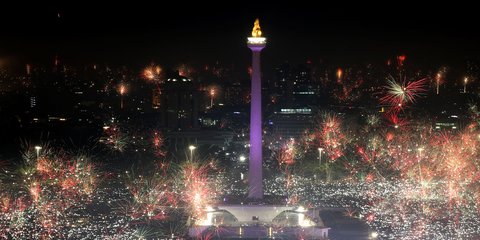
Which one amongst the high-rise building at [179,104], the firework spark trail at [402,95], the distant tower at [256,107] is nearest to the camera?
the distant tower at [256,107]

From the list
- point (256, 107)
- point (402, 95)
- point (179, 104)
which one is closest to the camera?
point (256, 107)

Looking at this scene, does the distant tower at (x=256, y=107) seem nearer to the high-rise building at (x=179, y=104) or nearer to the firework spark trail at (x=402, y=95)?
the high-rise building at (x=179, y=104)

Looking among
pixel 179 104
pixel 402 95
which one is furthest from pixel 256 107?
pixel 402 95

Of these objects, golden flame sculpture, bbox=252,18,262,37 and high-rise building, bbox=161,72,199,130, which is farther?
high-rise building, bbox=161,72,199,130

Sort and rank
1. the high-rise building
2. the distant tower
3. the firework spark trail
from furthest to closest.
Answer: the firework spark trail → the high-rise building → the distant tower

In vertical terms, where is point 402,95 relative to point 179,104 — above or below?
above

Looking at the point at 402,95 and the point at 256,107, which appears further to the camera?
the point at 402,95

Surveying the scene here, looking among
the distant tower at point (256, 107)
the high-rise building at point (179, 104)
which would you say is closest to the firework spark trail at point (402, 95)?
the high-rise building at point (179, 104)

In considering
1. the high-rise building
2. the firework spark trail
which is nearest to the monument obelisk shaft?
the high-rise building

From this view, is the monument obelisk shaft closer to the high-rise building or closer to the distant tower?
the distant tower

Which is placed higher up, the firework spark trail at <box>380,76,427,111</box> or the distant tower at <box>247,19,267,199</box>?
the firework spark trail at <box>380,76,427,111</box>

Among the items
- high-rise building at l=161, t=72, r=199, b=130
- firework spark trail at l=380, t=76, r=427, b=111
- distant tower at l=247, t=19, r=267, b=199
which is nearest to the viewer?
distant tower at l=247, t=19, r=267, b=199

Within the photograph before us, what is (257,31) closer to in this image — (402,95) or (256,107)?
(256,107)

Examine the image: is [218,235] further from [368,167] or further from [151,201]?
[368,167]
